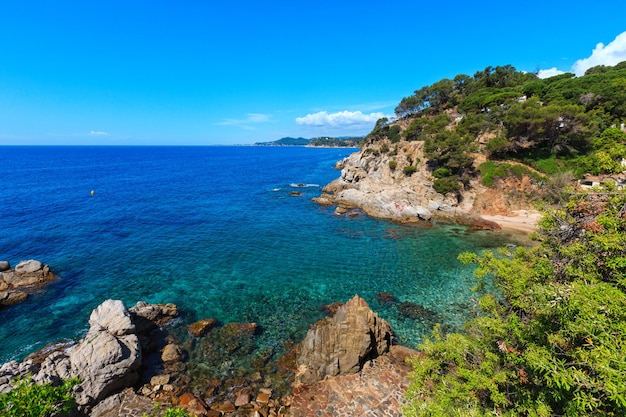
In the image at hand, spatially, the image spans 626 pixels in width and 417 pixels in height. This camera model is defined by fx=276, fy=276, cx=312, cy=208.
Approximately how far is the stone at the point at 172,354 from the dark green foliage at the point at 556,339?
565 inches

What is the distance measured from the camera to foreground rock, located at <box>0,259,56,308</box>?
2335cm

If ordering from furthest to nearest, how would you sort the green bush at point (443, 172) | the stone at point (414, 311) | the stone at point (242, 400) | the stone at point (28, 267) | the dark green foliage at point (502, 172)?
the green bush at point (443, 172) < the dark green foliage at point (502, 172) < the stone at point (28, 267) < the stone at point (414, 311) < the stone at point (242, 400)

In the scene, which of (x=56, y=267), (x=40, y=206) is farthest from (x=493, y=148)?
(x=40, y=206)

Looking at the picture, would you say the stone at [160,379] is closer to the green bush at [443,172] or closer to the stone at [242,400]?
the stone at [242,400]

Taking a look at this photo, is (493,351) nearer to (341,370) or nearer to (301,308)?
(341,370)

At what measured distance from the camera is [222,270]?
97.0 ft

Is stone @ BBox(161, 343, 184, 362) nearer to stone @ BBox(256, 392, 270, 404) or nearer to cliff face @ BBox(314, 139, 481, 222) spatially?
stone @ BBox(256, 392, 270, 404)

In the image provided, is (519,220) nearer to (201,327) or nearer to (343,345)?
(343,345)

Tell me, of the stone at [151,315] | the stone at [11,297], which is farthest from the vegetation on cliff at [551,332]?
the stone at [11,297]

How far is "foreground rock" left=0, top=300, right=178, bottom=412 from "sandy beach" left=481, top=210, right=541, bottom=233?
4667cm

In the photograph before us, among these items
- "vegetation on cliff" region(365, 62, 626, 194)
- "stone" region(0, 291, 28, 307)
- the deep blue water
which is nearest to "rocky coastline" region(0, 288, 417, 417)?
the deep blue water

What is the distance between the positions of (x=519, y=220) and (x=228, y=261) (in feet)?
143

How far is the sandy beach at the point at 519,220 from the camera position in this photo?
4019 centimetres

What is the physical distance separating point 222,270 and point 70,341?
13.0m
